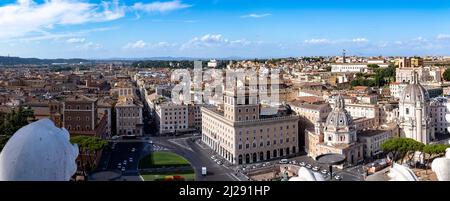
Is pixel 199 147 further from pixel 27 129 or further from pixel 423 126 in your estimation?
pixel 27 129

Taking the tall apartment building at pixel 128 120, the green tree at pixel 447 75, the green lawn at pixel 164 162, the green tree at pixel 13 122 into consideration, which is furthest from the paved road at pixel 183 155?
the green tree at pixel 447 75

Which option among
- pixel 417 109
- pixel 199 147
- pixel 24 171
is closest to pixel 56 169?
pixel 24 171

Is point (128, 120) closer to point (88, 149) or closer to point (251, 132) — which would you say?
point (251, 132)

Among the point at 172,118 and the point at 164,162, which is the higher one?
the point at 172,118

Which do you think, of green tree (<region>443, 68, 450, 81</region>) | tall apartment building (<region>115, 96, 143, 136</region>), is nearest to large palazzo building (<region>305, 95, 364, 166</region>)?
tall apartment building (<region>115, 96, 143, 136</region>)

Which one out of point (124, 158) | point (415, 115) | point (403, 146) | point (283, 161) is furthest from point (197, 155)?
point (415, 115)

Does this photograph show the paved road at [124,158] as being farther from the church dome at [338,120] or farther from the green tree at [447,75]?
the green tree at [447,75]
